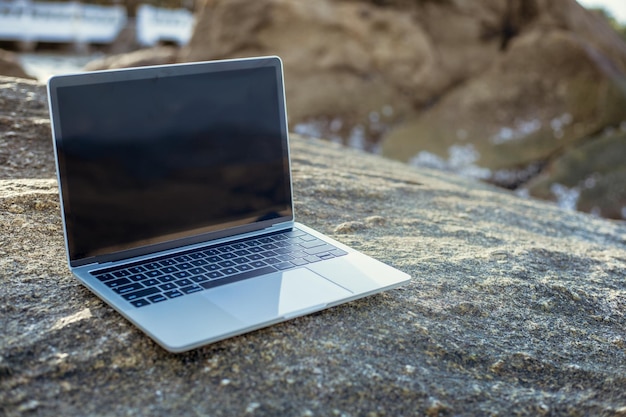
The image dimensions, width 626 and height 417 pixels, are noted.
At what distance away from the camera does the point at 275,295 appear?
1.21 m

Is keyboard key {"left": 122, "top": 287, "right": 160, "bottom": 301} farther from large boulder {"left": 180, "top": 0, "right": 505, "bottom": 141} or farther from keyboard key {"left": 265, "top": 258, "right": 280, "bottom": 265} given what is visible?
large boulder {"left": 180, "top": 0, "right": 505, "bottom": 141}

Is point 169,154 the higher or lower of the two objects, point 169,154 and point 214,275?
the higher

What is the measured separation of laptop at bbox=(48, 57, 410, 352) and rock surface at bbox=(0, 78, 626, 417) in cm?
5

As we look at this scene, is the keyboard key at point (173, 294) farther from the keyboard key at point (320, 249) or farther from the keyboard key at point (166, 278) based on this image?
the keyboard key at point (320, 249)

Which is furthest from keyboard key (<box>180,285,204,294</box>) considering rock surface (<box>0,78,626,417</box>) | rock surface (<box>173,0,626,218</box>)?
rock surface (<box>173,0,626,218</box>)

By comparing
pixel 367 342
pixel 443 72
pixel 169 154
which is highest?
pixel 169 154

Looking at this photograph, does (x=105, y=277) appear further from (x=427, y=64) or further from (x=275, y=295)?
(x=427, y=64)

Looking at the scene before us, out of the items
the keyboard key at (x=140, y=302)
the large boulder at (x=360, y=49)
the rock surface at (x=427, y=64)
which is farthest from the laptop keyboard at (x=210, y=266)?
the large boulder at (x=360, y=49)

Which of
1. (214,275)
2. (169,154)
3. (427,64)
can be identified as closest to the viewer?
(214,275)

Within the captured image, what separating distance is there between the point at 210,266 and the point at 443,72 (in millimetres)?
4334

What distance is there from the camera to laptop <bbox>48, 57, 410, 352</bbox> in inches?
46.4

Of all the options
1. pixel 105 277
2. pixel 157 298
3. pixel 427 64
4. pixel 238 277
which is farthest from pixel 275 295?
pixel 427 64

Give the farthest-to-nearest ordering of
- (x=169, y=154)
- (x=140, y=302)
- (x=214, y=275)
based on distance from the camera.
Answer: (x=169, y=154)
(x=214, y=275)
(x=140, y=302)

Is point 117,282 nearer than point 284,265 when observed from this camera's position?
Yes
